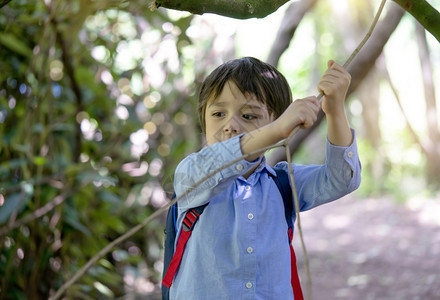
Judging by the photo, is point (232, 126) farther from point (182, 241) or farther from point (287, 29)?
point (287, 29)

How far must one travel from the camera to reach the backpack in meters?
1.20

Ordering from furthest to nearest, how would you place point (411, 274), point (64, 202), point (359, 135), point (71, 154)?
point (359, 135) < point (411, 274) < point (71, 154) < point (64, 202)

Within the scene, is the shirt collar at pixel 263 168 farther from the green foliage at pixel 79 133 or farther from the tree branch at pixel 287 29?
the tree branch at pixel 287 29

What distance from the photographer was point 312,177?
125cm

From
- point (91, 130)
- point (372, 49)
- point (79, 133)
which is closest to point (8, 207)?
point (79, 133)

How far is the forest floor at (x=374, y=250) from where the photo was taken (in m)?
3.50

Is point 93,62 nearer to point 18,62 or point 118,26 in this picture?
point 118,26

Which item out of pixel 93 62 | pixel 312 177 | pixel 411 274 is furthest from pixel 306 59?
pixel 312 177

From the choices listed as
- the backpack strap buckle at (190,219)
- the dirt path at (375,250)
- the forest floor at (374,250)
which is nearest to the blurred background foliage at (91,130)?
the backpack strap buckle at (190,219)

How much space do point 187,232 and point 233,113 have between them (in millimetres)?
261

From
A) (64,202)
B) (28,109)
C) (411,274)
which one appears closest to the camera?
(28,109)

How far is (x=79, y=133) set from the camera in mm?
2461

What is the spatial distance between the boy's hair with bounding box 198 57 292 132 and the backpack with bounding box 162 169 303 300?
0.50ft

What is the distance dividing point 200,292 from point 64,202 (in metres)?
1.34
